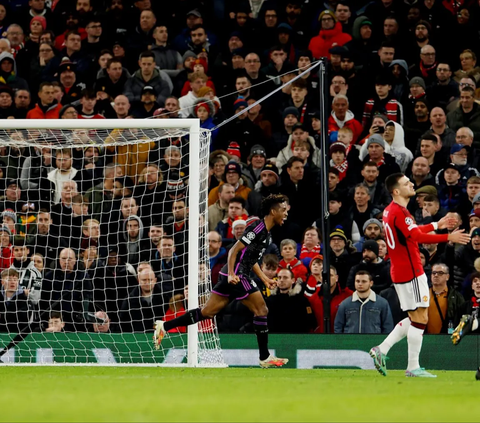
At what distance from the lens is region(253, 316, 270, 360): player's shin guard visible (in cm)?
1164

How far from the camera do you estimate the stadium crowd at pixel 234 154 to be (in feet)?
45.4

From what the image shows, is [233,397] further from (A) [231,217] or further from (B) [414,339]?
(A) [231,217]

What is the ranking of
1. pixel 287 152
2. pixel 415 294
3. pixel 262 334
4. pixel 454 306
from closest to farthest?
pixel 415 294
pixel 262 334
pixel 454 306
pixel 287 152

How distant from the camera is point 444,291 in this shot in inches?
509

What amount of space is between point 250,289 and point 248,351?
1497 mm

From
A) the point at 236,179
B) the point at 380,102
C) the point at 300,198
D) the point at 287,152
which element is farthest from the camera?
the point at 380,102

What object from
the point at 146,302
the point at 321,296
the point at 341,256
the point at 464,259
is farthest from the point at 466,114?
the point at 146,302

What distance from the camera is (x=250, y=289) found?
1171 cm

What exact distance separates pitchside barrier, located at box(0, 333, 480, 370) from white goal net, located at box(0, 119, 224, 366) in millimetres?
21

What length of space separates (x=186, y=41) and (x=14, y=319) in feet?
25.3

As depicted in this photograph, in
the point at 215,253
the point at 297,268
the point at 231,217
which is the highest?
the point at 231,217

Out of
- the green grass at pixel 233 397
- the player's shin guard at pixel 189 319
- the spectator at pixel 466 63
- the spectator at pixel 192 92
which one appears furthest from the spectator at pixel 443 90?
Result: the green grass at pixel 233 397

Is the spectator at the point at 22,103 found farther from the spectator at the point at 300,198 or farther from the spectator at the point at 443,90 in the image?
the spectator at the point at 443,90

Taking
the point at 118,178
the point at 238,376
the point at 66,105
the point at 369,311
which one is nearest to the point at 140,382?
the point at 238,376
